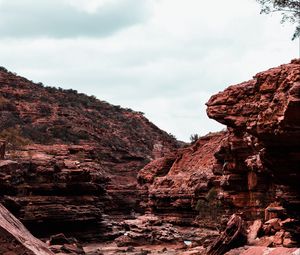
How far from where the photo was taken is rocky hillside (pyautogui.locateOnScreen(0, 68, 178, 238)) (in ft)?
148

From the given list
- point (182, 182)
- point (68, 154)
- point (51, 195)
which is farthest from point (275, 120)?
point (182, 182)

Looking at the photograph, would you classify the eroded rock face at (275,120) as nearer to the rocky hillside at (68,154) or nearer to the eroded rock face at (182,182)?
the rocky hillside at (68,154)

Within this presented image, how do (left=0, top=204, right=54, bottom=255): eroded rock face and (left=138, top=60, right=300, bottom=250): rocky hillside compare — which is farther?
(left=138, top=60, right=300, bottom=250): rocky hillside

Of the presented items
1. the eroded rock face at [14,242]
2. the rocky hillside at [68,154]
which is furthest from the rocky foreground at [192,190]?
the rocky hillside at [68,154]

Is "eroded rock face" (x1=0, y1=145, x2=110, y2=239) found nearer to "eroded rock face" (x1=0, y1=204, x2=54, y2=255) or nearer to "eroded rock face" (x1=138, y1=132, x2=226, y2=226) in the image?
"eroded rock face" (x1=138, y1=132, x2=226, y2=226)

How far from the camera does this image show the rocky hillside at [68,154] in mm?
45062

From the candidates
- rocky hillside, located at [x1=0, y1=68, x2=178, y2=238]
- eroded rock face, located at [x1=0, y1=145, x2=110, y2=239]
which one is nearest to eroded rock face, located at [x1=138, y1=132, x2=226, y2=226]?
rocky hillside, located at [x1=0, y1=68, x2=178, y2=238]

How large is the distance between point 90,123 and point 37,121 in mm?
12738

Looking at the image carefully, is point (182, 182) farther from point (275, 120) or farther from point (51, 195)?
point (275, 120)

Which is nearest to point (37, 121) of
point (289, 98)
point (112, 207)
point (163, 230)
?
point (112, 207)

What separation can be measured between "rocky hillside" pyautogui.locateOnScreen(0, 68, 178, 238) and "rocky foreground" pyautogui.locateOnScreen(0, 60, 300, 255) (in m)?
0.15

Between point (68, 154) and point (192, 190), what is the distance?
14307 mm

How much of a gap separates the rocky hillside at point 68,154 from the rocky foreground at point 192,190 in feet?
0.48

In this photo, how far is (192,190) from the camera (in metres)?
60.1
